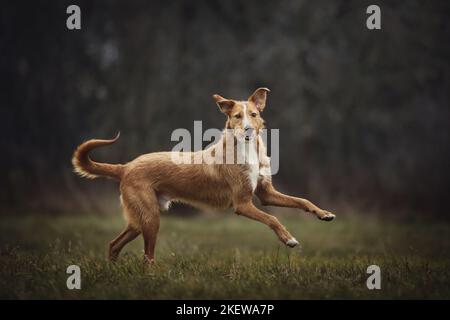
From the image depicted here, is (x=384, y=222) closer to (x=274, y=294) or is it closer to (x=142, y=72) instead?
(x=142, y=72)

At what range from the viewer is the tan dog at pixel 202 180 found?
20.1 ft

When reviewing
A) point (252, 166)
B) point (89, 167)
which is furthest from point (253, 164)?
point (89, 167)

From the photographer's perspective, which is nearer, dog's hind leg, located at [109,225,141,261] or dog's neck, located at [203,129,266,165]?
dog's neck, located at [203,129,266,165]

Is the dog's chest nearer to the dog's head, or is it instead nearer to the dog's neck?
the dog's neck

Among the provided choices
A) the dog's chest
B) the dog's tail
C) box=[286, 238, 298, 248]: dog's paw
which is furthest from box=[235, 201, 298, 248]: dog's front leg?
the dog's tail

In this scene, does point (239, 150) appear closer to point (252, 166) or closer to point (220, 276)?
point (252, 166)

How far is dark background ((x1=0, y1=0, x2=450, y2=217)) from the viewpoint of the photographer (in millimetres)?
13898

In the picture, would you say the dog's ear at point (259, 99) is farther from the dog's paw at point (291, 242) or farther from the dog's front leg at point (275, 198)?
the dog's paw at point (291, 242)

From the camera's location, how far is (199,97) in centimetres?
1433

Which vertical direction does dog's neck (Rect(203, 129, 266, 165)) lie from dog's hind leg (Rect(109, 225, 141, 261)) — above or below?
above

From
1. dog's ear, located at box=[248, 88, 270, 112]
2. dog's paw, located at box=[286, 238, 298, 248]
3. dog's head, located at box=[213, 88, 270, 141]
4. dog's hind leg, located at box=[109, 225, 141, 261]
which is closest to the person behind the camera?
dog's paw, located at box=[286, 238, 298, 248]


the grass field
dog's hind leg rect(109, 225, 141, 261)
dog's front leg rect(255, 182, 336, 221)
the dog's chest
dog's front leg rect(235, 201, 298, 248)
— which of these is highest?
the dog's chest

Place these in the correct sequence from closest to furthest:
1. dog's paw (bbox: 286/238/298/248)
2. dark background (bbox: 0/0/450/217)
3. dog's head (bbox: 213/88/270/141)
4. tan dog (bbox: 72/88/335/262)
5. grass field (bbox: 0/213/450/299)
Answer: grass field (bbox: 0/213/450/299) < dog's paw (bbox: 286/238/298/248) < dog's head (bbox: 213/88/270/141) < tan dog (bbox: 72/88/335/262) < dark background (bbox: 0/0/450/217)
